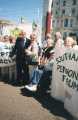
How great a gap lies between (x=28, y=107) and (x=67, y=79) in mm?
1184

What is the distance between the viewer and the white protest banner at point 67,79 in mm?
8715

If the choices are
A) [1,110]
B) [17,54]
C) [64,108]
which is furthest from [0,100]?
[17,54]

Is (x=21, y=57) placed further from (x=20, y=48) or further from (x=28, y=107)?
(x=28, y=107)

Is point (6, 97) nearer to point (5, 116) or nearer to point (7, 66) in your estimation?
point (5, 116)

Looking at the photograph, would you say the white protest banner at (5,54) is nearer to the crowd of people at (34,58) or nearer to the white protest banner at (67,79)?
the crowd of people at (34,58)

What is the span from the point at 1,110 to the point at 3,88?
308 cm

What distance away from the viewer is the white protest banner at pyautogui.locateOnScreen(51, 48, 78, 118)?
871 cm

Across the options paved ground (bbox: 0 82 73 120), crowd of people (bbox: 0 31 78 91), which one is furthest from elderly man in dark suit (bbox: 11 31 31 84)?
paved ground (bbox: 0 82 73 120)

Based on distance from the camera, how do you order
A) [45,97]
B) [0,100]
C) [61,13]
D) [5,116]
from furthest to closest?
1. [61,13]
2. [45,97]
3. [0,100]
4. [5,116]

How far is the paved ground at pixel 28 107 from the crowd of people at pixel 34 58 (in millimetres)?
424

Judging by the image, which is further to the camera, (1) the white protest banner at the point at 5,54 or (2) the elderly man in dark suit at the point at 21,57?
(1) the white protest banner at the point at 5,54

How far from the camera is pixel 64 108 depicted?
923 centimetres

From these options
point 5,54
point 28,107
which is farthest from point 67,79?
point 5,54

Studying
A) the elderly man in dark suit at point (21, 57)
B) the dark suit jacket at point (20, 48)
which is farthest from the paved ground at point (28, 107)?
the dark suit jacket at point (20, 48)
